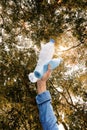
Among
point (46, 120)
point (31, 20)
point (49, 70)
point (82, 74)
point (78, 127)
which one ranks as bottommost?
point (46, 120)

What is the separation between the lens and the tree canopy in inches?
579

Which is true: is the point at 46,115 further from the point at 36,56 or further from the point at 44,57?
the point at 36,56

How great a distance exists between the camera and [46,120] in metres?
2.79

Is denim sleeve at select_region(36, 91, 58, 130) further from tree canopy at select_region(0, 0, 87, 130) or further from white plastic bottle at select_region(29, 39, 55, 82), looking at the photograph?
tree canopy at select_region(0, 0, 87, 130)

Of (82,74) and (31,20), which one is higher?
(31,20)

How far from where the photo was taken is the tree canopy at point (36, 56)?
14711mm

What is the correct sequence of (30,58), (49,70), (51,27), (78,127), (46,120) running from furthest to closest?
(78,127) < (30,58) < (51,27) < (49,70) < (46,120)

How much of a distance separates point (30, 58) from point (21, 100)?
2.82 meters

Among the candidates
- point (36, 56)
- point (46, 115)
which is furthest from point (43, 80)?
point (36, 56)

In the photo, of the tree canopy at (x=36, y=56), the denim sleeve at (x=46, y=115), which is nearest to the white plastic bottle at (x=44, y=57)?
the denim sleeve at (x=46, y=115)

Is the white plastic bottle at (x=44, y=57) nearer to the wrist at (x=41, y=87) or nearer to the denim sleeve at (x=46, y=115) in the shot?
the wrist at (x=41, y=87)

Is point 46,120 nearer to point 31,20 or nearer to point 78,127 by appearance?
point 31,20

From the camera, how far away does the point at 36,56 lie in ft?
59.6

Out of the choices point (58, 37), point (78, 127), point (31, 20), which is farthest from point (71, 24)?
point (78, 127)
